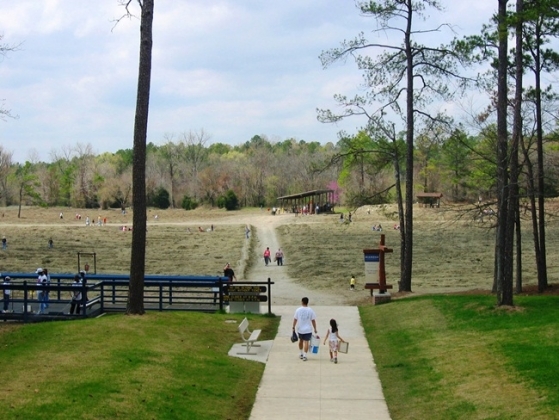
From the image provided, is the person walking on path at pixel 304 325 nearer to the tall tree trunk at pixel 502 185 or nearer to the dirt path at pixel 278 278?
the tall tree trunk at pixel 502 185

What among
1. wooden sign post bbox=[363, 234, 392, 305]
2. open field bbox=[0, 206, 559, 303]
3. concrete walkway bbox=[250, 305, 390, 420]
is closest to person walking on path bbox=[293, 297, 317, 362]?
concrete walkway bbox=[250, 305, 390, 420]

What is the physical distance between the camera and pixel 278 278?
141 ft

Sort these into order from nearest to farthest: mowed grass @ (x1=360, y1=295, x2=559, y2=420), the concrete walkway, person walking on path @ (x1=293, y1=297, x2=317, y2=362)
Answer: mowed grass @ (x1=360, y1=295, x2=559, y2=420) → the concrete walkway → person walking on path @ (x1=293, y1=297, x2=317, y2=362)

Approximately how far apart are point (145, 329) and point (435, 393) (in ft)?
23.7

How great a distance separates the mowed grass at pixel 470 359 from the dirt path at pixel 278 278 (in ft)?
32.6

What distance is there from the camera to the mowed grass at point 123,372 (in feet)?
33.0

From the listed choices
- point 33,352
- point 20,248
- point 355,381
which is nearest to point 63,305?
point 33,352

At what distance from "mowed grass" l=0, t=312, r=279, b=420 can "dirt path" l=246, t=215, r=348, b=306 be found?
43.4 feet

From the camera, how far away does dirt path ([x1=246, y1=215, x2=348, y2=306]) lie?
102 feet

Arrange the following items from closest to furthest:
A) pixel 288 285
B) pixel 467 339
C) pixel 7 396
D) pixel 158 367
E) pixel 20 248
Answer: pixel 7 396
pixel 158 367
pixel 467 339
pixel 288 285
pixel 20 248

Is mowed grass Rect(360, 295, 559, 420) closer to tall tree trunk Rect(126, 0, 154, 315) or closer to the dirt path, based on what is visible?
tall tree trunk Rect(126, 0, 154, 315)

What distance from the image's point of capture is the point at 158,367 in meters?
12.7

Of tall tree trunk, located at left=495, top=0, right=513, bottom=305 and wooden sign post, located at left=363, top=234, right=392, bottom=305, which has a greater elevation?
tall tree trunk, located at left=495, top=0, right=513, bottom=305

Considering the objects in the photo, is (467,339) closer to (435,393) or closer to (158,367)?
(435,393)
